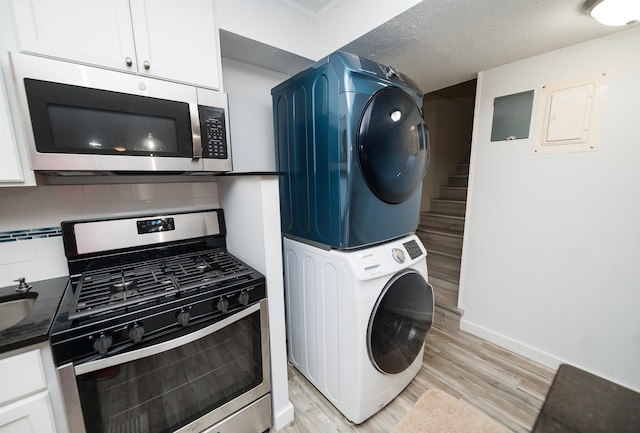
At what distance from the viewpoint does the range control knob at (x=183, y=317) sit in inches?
36.6

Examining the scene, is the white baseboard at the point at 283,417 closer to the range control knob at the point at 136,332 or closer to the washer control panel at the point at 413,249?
the range control knob at the point at 136,332

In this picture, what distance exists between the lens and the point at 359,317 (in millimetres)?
1198

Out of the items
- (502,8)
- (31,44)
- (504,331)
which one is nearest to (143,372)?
(31,44)

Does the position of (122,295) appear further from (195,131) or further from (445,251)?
(445,251)

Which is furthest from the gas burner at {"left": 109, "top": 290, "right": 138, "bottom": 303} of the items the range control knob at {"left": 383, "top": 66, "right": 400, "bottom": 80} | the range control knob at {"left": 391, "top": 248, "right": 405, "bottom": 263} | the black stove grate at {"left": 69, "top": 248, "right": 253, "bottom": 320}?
the range control knob at {"left": 383, "top": 66, "right": 400, "bottom": 80}

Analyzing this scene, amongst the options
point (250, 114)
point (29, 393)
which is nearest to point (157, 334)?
point (29, 393)

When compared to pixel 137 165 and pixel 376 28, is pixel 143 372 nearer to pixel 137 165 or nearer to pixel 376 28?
pixel 137 165

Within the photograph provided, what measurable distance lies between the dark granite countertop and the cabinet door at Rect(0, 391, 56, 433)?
217 mm

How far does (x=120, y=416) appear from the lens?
91cm

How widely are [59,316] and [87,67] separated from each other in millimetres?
947

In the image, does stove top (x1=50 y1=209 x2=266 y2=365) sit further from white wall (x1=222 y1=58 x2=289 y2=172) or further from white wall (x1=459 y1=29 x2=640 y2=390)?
white wall (x1=459 y1=29 x2=640 y2=390)

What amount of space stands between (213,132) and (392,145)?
0.92 meters

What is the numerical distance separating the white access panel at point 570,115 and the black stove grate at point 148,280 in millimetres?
2120

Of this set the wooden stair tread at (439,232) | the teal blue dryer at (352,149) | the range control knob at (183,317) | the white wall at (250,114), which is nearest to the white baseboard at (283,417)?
the range control knob at (183,317)
